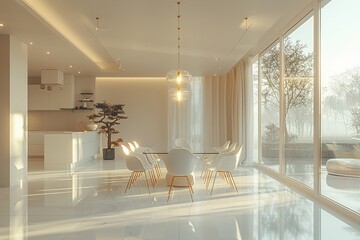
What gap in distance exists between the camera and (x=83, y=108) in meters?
11.2

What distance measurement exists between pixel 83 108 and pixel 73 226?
25.5ft

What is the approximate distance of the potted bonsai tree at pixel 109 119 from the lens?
36.2 ft

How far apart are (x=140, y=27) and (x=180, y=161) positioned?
2.60m

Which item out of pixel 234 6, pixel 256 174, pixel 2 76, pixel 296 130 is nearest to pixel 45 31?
pixel 2 76

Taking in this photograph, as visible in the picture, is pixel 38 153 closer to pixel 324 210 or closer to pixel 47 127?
pixel 47 127

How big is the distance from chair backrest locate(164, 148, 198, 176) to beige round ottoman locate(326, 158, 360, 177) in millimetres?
2078

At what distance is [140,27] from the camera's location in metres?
6.04

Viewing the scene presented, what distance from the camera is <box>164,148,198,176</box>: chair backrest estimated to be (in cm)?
521

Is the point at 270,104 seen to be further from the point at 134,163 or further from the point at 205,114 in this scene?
the point at 134,163

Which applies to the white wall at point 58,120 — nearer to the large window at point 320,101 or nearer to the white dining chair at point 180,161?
the large window at point 320,101

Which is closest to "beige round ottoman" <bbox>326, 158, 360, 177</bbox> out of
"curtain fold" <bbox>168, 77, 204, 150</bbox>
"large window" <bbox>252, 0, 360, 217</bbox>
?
"large window" <bbox>252, 0, 360, 217</bbox>

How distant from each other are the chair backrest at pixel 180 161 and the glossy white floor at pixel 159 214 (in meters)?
0.47

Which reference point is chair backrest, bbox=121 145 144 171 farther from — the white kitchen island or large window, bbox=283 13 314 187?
the white kitchen island

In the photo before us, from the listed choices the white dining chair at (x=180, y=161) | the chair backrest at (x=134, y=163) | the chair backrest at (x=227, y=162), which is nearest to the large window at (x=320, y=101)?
the chair backrest at (x=227, y=162)
